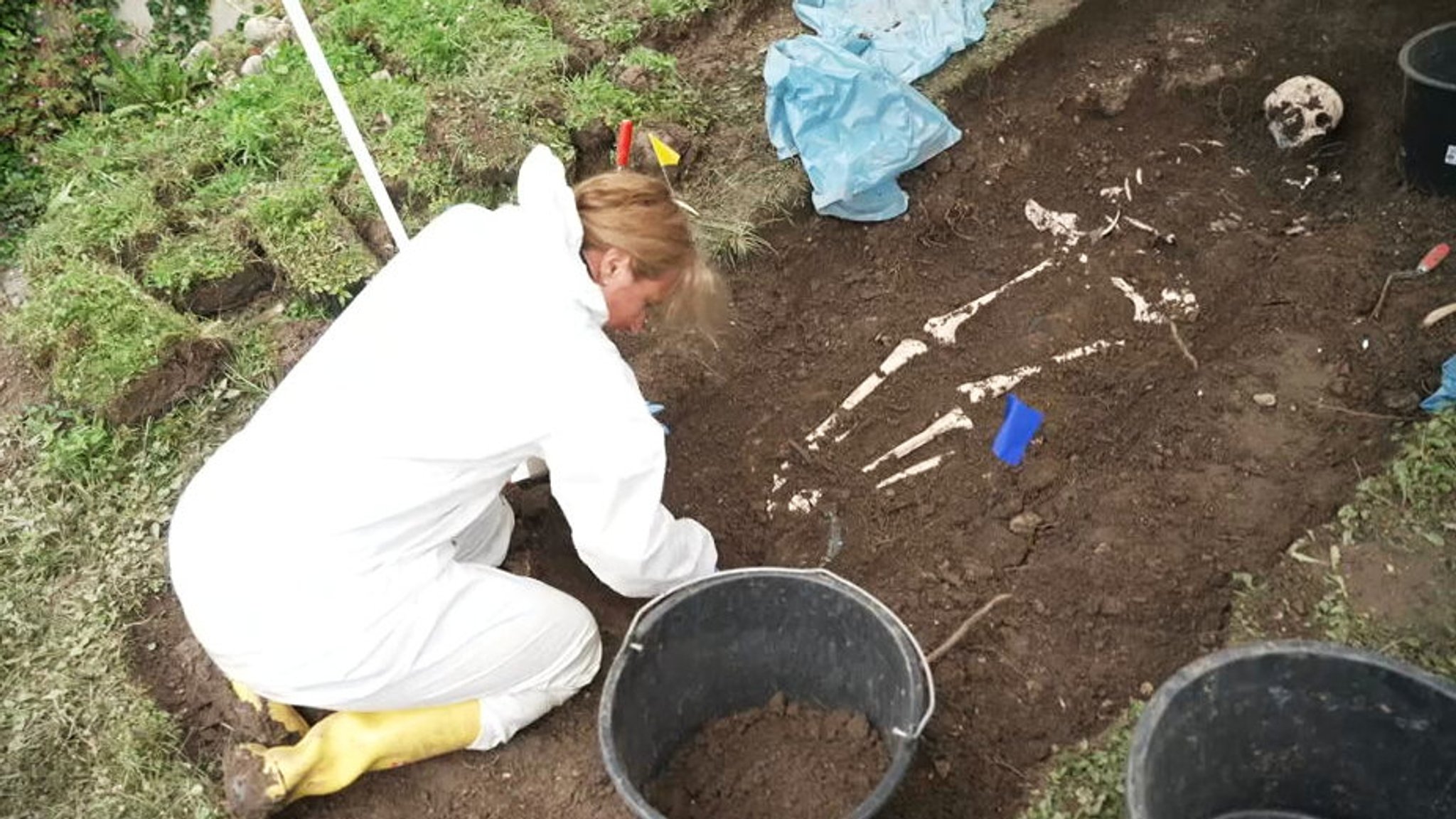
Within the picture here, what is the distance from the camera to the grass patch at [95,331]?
11.6ft

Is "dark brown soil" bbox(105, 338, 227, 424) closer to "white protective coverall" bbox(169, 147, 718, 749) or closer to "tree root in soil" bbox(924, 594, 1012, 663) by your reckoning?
"white protective coverall" bbox(169, 147, 718, 749)

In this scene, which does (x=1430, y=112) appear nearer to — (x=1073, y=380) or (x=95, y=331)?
(x=1073, y=380)

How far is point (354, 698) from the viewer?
2.44m

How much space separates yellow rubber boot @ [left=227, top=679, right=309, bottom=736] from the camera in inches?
104

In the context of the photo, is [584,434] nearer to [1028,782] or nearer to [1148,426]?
[1028,782]

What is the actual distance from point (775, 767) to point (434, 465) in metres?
0.97

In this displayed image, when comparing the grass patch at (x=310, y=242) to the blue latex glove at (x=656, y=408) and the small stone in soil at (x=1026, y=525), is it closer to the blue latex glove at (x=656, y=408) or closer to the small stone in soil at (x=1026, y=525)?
the blue latex glove at (x=656, y=408)

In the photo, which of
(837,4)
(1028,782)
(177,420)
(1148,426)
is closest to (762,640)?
(1028,782)

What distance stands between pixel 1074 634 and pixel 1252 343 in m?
1.23

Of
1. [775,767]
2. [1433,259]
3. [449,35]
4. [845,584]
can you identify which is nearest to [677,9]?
[449,35]

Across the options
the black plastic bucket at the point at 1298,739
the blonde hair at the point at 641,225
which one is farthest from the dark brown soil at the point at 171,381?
the black plastic bucket at the point at 1298,739

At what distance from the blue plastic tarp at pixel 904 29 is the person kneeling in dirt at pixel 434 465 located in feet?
7.23

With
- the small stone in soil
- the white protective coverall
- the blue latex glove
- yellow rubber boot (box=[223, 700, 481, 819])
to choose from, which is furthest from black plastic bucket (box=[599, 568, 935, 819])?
the blue latex glove

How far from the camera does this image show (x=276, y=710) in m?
2.65
